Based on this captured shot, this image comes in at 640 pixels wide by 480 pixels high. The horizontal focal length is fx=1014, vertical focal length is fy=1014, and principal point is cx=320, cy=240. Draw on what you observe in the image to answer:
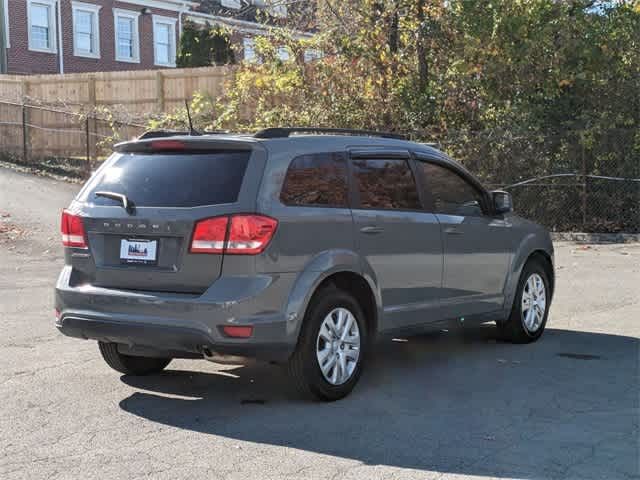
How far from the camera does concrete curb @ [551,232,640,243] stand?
1777 centimetres

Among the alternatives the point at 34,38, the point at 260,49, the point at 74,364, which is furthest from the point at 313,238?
the point at 34,38

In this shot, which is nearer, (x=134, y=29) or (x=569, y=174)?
(x=569, y=174)

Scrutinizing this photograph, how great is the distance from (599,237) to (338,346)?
12.3 meters

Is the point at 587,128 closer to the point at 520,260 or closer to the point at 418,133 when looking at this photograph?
the point at 418,133

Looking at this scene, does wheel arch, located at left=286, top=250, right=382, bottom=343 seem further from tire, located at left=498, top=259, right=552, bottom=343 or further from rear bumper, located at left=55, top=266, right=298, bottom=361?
tire, located at left=498, top=259, right=552, bottom=343

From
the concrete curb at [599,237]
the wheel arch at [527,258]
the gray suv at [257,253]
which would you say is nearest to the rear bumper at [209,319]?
the gray suv at [257,253]

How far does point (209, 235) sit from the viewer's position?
6.16 meters

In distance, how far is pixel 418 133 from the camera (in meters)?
20.0

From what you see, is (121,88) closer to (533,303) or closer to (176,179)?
(533,303)

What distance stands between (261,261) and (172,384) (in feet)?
5.13

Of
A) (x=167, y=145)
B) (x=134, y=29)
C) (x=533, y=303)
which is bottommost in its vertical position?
(x=533, y=303)

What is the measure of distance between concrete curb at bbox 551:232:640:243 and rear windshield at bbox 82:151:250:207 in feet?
41.5

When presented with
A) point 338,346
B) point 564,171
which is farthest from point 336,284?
point 564,171

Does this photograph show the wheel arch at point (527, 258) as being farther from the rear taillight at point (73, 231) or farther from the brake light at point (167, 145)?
the rear taillight at point (73, 231)
